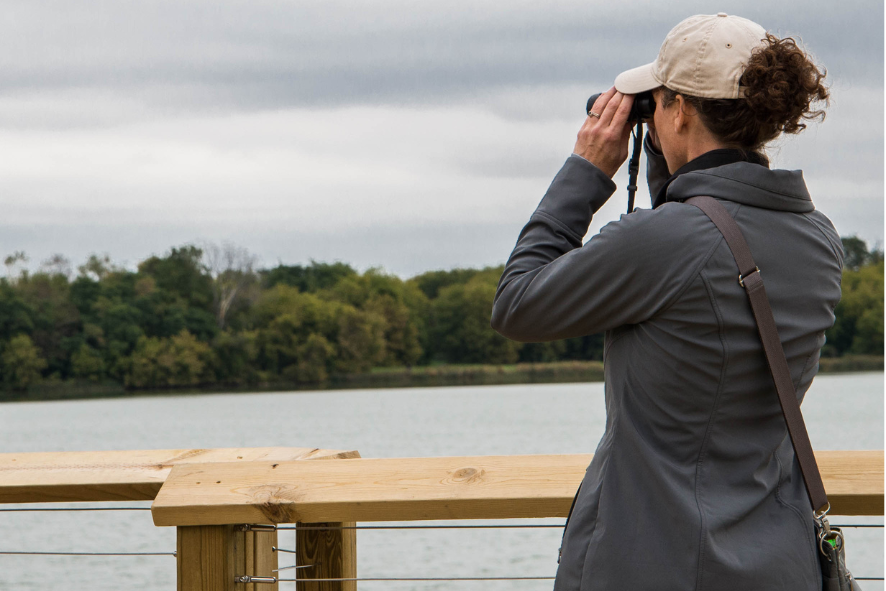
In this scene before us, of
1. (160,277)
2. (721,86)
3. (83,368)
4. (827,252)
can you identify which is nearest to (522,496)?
(827,252)

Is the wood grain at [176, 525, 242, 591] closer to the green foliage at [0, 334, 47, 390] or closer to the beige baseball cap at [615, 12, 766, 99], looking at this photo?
the beige baseball cap at [615, 12, 766, 99]

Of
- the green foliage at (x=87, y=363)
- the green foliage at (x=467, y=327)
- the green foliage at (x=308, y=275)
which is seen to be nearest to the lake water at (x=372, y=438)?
→ the green foliage at (x=87, y=363)

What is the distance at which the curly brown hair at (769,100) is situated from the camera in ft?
4.01

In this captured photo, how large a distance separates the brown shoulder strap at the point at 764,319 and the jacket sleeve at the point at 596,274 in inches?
1.3

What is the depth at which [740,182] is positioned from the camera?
1.25 m

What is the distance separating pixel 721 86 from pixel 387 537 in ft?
52.9

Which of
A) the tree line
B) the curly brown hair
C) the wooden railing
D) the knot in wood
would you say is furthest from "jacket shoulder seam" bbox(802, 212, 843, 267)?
the tree line

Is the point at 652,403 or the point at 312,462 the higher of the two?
the point at 652,403

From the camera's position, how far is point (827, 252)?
1299 millimetres

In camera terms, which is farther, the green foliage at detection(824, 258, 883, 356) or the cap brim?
the green foliage at detection(824, 258, 883, 356)

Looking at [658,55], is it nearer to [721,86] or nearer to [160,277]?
[721,86]

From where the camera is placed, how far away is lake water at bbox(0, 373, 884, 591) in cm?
1439

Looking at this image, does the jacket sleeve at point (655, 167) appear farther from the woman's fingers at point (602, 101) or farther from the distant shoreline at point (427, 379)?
the distant shoreline at point (427, 379)

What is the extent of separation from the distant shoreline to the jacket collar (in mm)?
57322
